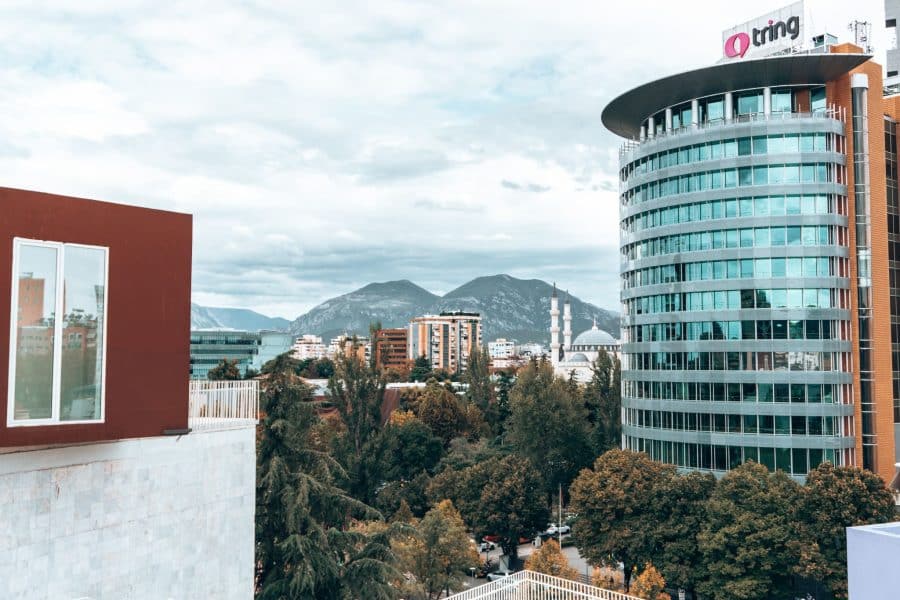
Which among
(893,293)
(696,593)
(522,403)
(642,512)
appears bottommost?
(696,593)

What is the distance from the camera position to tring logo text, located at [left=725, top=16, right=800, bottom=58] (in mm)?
50688

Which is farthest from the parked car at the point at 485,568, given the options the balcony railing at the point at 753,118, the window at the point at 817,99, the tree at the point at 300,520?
the window at the point at 817,99

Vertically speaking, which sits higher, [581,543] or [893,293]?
[893,293]

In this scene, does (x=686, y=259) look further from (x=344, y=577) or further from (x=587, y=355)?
(x=587, y=355)

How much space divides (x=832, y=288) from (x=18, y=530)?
153 feet

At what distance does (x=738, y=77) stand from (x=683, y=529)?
30.0m

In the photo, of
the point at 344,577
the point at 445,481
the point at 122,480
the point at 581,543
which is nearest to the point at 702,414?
the point at 581,543

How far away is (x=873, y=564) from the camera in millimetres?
10695

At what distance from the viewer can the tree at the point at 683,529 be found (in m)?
33.8

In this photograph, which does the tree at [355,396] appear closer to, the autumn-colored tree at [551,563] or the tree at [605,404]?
the autumn-colored tree at [551,563]

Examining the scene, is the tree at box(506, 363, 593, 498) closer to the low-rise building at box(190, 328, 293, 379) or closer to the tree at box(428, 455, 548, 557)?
the tree at box(428, 455, 548, 557)

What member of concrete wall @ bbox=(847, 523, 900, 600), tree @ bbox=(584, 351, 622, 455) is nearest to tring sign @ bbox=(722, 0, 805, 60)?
tree @ bbox=(584, 351, 622, 455)

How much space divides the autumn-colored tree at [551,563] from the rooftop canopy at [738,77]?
3207 centimetres

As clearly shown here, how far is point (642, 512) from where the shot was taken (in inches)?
1492
